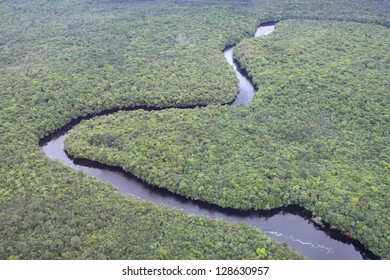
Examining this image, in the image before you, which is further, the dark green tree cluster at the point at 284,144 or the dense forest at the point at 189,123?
the dark green tree cluster at the point at 284,144

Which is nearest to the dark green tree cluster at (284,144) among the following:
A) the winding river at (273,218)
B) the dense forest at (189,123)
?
the dense forest at (189,123)

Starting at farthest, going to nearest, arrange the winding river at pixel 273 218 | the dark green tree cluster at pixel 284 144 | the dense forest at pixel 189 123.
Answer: the dark green tree cluster at pixel 284 144 < the winding river at pixel 273 218 < the dense forest at pixel 189 123

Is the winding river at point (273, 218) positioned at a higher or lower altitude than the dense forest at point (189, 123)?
lower

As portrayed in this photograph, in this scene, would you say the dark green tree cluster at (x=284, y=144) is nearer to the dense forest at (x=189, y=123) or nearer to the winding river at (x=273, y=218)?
the dense forest at (x=189, y=123)

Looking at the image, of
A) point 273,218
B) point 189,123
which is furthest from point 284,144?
point 189,123

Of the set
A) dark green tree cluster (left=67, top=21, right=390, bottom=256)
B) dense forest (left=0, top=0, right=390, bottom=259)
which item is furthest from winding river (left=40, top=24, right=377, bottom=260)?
dense forest (left=0, top=0, right=390, bottom=259)

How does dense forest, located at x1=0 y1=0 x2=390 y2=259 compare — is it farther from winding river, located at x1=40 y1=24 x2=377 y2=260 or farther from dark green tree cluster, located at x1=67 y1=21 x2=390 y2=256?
winding river, located at x1=40 y1=24 x2=377 y2=260

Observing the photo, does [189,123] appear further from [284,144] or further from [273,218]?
[273,218]
